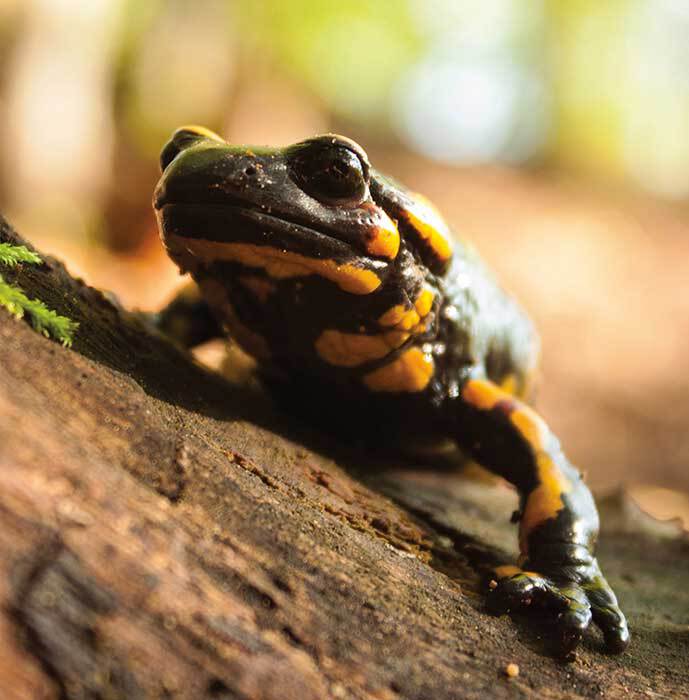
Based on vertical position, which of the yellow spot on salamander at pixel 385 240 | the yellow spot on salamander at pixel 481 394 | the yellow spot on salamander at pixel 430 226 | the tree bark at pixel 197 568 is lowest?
the tree bark at pixel 197 568

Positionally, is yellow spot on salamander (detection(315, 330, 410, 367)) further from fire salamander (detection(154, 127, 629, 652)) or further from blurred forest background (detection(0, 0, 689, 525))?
blurred forest background (detection(0, 0, 689, 525))

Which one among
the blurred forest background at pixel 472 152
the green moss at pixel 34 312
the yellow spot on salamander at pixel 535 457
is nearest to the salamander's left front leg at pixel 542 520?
the yellow spot on salamander at pixel 535 457

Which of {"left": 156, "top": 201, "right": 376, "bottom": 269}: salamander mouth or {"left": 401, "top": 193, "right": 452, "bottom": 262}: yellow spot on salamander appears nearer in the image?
{"left": 156, "top": 201, "right": 376, "bottom": 269}: salamander mouth

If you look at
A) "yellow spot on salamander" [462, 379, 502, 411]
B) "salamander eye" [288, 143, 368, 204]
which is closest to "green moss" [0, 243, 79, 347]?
→ "salamander eye" [288, 143, 368, 204]

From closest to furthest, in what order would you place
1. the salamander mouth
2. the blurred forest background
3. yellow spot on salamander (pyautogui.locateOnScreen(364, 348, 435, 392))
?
the salamander mouth
yellow spot on salamander (pyautogui.locateOnScreen(364, 348, 435, 392))
the blurred forest background

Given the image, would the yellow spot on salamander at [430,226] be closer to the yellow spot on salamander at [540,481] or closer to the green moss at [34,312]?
the yellow spot on salamander at [540,481]

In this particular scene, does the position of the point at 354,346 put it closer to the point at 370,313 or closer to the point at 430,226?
the point at 370,313
